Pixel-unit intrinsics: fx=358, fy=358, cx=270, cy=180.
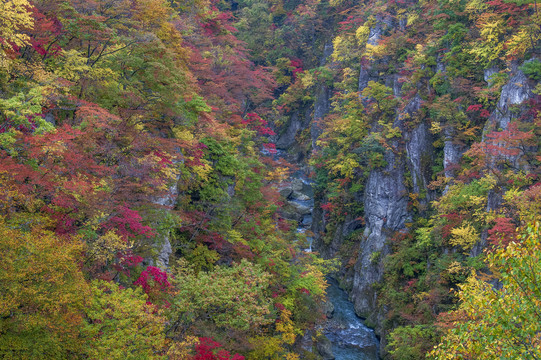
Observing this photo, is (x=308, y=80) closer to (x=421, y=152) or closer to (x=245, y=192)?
(x=421, y=152)

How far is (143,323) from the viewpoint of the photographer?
8.67 m

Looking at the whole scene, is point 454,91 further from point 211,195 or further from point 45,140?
point 45,140

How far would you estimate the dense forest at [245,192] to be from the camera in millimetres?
7230

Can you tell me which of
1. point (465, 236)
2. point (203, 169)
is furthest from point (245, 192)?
point (465, 236)

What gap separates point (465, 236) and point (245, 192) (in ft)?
39.0

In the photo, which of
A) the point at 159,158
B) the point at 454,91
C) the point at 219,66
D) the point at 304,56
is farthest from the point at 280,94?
the point at 159,158

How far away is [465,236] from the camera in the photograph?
1831 cm

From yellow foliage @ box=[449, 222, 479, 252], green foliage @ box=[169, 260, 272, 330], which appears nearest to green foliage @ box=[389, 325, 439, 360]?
yellow foliage @ box=[449, 222, 479, 252]

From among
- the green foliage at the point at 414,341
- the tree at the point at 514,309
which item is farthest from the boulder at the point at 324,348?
the tree at the point at 514,309

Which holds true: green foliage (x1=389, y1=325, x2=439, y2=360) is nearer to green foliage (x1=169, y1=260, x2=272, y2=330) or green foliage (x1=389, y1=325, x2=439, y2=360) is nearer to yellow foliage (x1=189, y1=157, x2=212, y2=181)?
green foliage (x1=169, y1=260, x2=272, y2=330)

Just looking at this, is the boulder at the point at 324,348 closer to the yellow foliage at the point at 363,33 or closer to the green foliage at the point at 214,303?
the green foliage at the point at 214,303

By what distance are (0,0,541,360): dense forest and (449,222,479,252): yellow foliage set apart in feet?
0.47

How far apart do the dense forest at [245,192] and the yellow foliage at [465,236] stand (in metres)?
0.14

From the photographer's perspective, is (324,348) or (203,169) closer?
(203,169)
